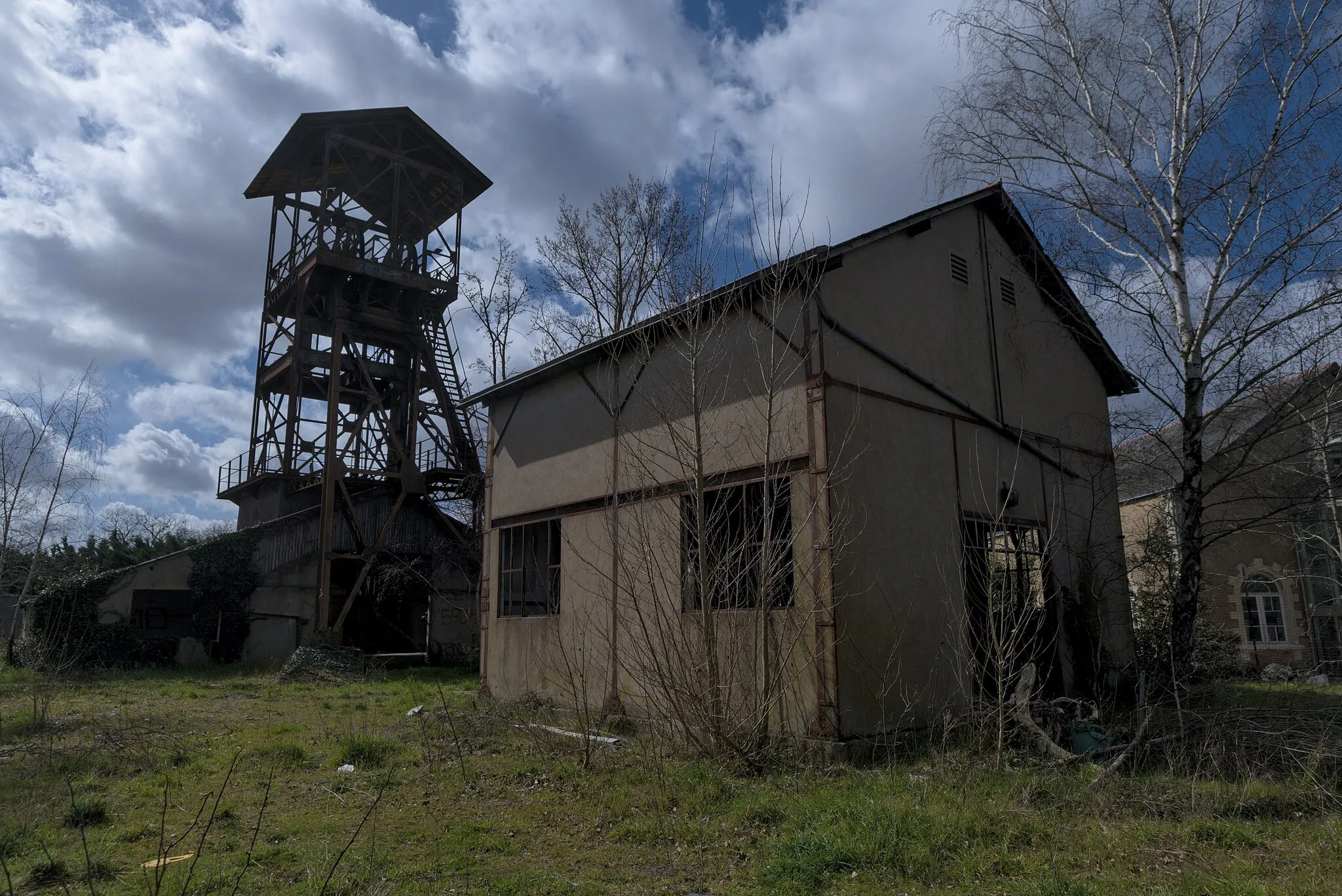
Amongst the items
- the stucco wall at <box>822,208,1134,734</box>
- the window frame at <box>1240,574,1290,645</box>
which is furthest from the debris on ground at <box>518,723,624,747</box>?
the window frame at <box>1240,574,1290,645</box>

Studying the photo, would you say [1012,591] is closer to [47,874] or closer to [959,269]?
[959,269]

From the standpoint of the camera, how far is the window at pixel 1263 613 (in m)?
23.5

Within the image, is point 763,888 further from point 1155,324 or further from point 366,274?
point 366,274

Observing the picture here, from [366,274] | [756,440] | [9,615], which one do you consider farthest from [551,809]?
[9,615]

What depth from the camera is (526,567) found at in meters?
14.8

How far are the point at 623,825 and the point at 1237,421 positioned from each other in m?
11.1

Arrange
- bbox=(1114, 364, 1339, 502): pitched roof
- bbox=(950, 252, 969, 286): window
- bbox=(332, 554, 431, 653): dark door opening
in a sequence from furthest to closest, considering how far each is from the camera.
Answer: bbox=(332, 554, 431, 653): dark door opening, bbox=(950, 252, 969, 286): window, bbox=(1114, 364, 1339, 502): pitched roof

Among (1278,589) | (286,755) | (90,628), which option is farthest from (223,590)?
(1278,589)

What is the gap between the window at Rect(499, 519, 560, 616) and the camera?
572 inches

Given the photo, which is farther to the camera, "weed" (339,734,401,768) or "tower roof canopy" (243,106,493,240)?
"tower roof canopy" (243,106,493,240)

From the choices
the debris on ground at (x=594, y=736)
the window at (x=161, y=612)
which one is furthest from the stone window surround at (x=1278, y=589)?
the window at (x=161, y=612)

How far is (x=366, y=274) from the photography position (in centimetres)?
2678

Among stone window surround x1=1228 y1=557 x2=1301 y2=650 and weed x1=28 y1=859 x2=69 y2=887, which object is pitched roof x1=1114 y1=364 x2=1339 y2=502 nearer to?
stone window surround x1=1228 y1=557 x2=1301 y2=650

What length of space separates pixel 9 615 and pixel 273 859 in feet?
120
